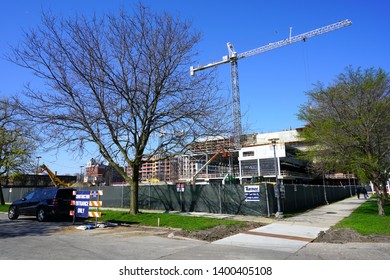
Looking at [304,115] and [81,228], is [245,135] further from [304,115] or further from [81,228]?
[81,228]

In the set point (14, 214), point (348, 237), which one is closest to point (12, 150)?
point (14, 214)

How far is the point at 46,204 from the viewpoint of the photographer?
51.0ft

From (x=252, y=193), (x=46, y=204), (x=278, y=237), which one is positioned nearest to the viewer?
(x=278, y=237)

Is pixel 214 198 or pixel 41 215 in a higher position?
pixel 214 198

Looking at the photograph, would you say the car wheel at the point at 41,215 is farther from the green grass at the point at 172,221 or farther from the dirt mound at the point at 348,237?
the dirt mound at the point at 348,237

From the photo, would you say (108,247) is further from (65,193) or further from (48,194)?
(48,194)

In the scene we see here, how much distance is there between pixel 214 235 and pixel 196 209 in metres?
9.26

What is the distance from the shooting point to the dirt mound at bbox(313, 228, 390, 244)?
32.8 feet

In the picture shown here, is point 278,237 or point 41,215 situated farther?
point 41,215

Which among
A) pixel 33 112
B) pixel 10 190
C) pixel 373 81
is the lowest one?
pixel 10 190

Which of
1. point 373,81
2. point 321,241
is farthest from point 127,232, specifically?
point 373,81

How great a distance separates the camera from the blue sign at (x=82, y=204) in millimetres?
14211

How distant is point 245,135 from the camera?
54.2 ft

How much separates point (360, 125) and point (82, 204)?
48.7 ft
